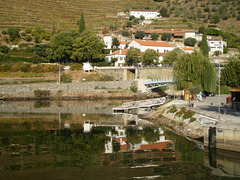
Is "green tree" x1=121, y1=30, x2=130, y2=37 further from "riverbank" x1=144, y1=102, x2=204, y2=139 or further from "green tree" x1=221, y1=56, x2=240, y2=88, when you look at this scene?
"riverbank" x1=144, y1=102, x2=204, y2=139

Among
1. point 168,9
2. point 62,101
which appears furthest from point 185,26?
point 62,101

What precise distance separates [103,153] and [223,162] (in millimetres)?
7740

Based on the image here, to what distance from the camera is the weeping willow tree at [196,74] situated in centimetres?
4762

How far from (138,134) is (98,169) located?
435 inches

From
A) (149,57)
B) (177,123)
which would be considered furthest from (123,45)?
(177,123)

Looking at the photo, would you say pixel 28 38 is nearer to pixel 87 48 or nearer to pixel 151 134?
pixel 87 48

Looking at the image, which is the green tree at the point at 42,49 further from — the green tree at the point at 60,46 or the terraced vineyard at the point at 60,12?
the terraced vineyard at the point at 60,12

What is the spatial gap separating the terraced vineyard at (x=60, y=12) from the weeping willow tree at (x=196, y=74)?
65981 mm

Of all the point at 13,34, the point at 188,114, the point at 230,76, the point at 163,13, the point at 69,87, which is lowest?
the point at 188,114

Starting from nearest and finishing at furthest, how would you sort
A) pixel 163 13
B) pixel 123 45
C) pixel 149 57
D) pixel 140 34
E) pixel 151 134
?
pixel 151 134, pixel 149 57, pixel 123 45, pixel 140 34, pixel 163 13

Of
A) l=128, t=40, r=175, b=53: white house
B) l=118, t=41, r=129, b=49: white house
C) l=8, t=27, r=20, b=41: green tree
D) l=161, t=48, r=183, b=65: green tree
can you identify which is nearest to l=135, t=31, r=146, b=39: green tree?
l=118, t=41, r=129, b=49: white house

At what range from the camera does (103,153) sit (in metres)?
25.2

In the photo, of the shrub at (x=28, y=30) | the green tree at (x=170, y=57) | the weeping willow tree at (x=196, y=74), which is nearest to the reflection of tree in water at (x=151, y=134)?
the weeping willow tree at (x=196, y=74)

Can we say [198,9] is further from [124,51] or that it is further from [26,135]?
[26,135]
